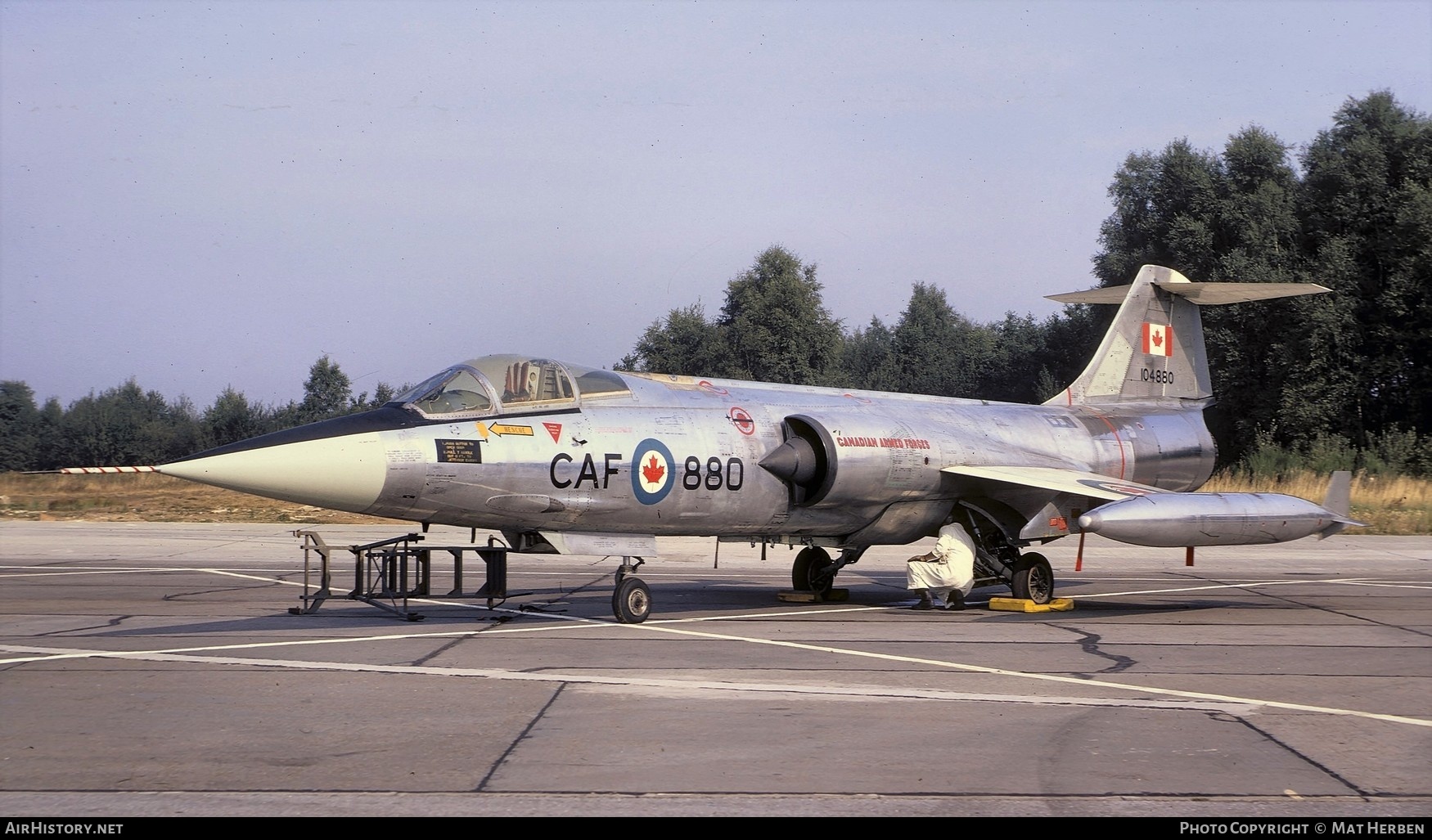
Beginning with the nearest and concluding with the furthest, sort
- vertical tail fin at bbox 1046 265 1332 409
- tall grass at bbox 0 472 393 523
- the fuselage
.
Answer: the fuselage, vertical tail fin at bbox 1046 265 1332 409, tall grass at bbox 0 472 393 523

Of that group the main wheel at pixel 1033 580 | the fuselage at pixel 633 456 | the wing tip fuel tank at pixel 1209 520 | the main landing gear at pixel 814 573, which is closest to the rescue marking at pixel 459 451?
the fuselage at pixel 633 456

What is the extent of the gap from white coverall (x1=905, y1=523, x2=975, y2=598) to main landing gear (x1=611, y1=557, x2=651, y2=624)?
11.9 feet

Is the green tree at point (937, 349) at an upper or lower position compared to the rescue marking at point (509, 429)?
upper

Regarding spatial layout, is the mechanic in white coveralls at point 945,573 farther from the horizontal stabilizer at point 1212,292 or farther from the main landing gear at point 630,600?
the horizontal stabilizer at point 1212,292

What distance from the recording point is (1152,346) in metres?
19.3

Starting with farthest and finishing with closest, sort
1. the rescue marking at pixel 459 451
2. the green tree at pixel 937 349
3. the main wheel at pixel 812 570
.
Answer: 1. the green tree at pixel 937 349
2. the main wheel at pixel 812 570
3. the rescue marking at pixel 459 451

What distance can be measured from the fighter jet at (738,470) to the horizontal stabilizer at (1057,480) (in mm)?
46

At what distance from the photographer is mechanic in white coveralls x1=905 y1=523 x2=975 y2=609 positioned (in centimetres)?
1468

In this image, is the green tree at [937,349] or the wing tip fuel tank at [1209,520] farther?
the green tree at [937,349]

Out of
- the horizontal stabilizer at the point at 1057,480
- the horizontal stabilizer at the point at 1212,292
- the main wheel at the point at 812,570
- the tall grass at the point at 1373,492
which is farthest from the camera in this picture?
the tall grass at the point at 1373,492

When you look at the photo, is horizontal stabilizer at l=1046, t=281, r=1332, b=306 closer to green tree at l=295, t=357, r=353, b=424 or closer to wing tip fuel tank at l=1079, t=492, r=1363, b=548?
wing tip fuel tank at l=1079, t=492, r=1363, b=548

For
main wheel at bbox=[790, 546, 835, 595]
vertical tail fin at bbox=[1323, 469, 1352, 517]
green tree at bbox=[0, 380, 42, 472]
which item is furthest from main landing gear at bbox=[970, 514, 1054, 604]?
green tree at bbox=[0, 380, 42, 472]

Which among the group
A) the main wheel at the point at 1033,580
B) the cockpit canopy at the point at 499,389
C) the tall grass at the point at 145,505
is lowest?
the main wheel at the point at 1033,580

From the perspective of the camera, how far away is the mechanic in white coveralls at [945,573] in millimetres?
14680
